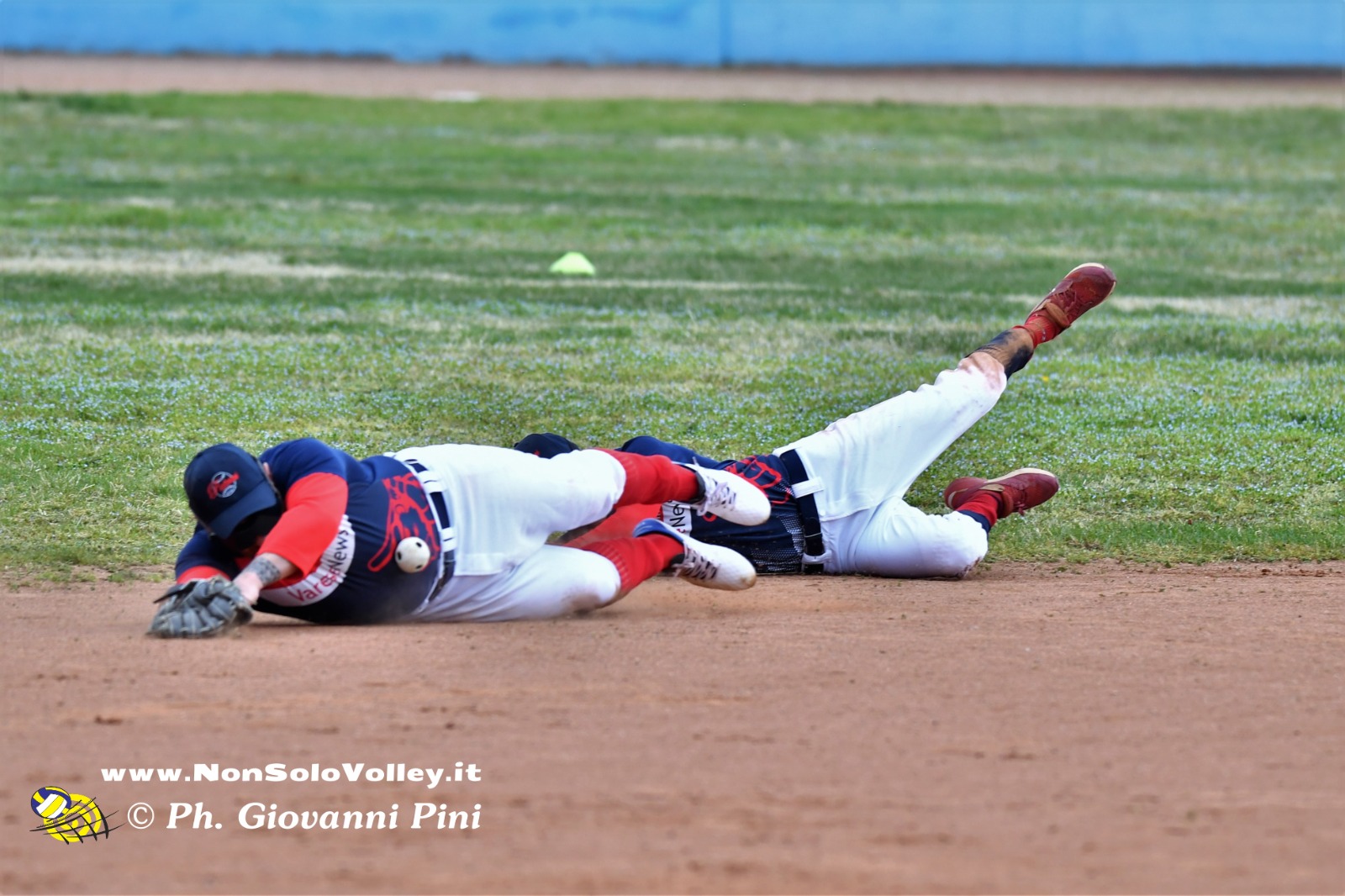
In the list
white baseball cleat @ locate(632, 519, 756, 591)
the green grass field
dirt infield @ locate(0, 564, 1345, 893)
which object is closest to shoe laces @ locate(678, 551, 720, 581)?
white baseball cleat @ locate(632, 519, 756, 591)

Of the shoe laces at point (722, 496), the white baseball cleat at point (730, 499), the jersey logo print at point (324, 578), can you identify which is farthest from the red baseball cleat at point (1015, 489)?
the jersey logo print at point (324, 578)

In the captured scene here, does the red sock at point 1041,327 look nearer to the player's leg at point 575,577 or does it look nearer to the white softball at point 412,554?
the player's leg at point 575,577

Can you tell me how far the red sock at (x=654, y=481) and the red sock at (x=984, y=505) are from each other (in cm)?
150

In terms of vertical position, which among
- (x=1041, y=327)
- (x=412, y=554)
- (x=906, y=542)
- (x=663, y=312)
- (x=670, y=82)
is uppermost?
(x=670, y=82)

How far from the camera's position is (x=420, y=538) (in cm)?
557

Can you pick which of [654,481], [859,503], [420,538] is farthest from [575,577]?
[859,503]

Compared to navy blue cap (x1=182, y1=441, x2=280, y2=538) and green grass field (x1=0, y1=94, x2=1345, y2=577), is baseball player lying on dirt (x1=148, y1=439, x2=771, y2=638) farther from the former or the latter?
green grass field (x1=0, y1=94, x2=1345, y2=577)

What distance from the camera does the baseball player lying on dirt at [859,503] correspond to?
6641 millimetres

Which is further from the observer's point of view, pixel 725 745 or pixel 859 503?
pixel 859 503

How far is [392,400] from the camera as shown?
9.81 meters

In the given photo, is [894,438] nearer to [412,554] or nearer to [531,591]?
[531,591]

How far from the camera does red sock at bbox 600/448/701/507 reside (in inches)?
237

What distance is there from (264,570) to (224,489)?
1.07 ft

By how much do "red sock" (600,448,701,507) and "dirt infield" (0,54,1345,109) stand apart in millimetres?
28027
